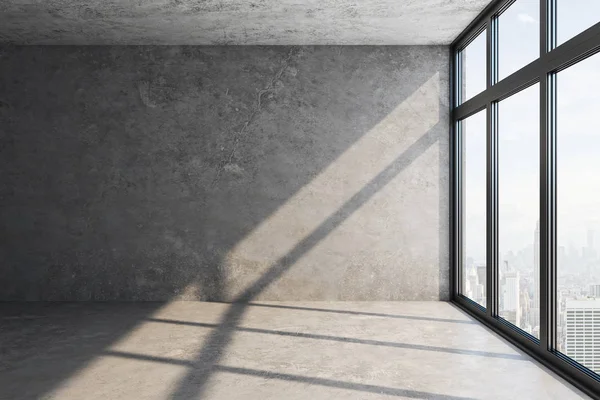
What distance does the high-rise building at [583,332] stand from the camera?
299cm

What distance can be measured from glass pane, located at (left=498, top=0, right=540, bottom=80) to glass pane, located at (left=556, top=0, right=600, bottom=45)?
0.89 ft

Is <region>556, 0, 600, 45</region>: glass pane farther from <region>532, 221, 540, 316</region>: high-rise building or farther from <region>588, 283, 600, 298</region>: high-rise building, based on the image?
<region>588, 283, 600, 298</region>: high-rise building

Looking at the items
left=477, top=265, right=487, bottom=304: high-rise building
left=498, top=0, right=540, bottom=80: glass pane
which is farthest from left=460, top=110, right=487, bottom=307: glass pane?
left=498, top=0, right=540, bottom=80: glass pane

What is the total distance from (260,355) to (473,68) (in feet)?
11.6

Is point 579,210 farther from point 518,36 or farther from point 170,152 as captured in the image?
point 170,152

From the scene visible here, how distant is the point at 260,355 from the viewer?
385 cm

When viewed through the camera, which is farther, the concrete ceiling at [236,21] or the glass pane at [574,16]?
the concrete ceiling at [236,21]

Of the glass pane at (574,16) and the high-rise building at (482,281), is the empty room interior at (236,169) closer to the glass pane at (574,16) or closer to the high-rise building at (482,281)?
the high-rise building at (482,281)

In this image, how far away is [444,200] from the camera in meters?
5.93

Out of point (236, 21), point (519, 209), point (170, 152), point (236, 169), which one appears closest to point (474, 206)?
point (519, 209)

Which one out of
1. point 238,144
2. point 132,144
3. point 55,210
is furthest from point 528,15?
point 55,210

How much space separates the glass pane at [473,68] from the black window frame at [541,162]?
81mm

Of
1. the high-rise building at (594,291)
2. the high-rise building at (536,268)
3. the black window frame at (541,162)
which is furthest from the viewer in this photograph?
the high-rise building at (536,268)

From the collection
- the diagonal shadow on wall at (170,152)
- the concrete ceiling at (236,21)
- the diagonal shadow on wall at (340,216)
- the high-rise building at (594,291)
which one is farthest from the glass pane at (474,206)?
the high-rise building at (594,291)
